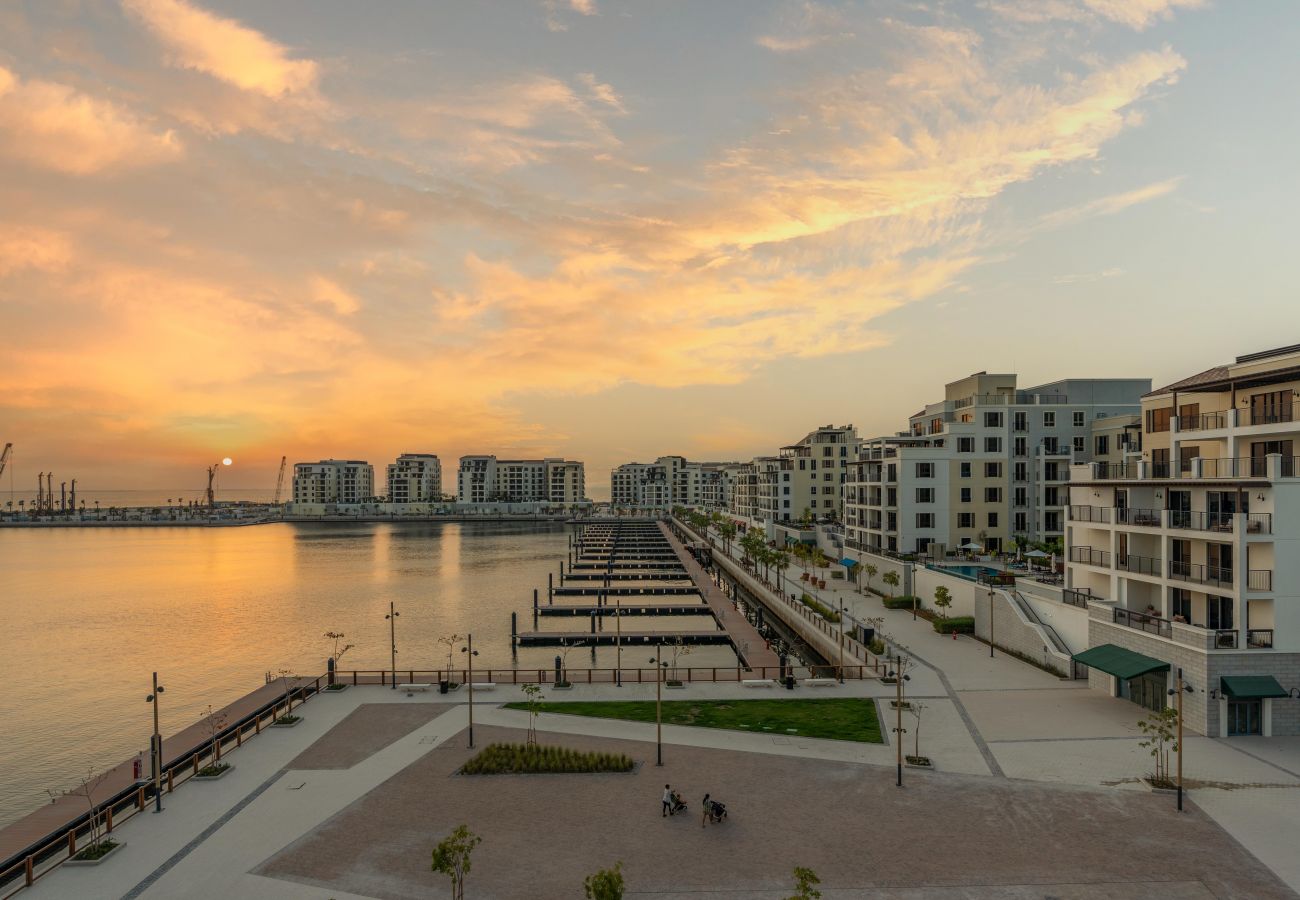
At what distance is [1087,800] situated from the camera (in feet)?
82.9

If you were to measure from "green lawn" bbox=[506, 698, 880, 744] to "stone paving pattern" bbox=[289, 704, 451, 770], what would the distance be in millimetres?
4386

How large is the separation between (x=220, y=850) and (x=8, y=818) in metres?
16.6

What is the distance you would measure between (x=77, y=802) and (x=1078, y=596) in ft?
159

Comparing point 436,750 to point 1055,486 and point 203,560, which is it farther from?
point 203,560

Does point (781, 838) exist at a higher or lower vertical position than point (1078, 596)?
Answer: lower

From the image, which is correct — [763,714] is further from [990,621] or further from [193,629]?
[193,629]

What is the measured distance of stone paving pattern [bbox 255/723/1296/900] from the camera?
20250mm

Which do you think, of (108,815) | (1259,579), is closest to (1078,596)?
(1259,579)

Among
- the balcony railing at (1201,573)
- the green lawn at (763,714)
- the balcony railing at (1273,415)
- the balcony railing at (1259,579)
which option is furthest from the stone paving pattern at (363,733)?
the balcony railing at (1273,415)

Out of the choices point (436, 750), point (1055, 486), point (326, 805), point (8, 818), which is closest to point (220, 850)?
point (326, 805)

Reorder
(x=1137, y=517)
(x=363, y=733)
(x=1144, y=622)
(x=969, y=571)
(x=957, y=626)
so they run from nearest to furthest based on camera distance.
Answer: (x=363, y=733) < (x=1144, y=622) < (x=1137, y=517) < (x=957, y=626) < (x=969, y=571)

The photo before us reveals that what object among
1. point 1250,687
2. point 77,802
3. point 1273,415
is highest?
point 1273,415

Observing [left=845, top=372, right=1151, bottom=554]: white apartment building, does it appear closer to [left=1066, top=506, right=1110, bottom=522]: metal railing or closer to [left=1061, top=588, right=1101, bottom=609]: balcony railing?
[left=1066, top=506, right=1110, bottom=522]: metal railing

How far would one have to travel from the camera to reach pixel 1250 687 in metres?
30.9
